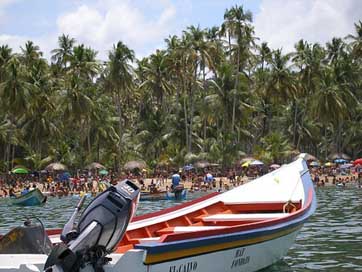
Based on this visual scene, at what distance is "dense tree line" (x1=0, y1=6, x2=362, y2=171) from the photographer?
6128 centimetres

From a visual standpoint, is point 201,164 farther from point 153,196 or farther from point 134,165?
point 153,196

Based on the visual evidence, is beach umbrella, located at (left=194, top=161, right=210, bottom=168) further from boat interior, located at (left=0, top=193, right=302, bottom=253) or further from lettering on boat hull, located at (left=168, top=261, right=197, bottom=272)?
lettering on boat hull, located at (left=168, top=261, right=197, bottom=272)

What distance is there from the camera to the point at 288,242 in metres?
14.4

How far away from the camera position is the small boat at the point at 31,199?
38.3 m

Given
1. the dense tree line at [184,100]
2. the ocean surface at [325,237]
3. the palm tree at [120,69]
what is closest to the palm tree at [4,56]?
the dense tree line at [184,100]

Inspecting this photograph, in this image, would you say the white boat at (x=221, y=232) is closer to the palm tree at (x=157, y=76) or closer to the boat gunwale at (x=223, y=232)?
the boat gunwale at (x=223, y=232)

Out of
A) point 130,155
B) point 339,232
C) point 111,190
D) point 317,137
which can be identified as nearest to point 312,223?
point 339,232

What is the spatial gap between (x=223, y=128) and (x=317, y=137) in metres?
14.8

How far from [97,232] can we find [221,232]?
2782 millimetres

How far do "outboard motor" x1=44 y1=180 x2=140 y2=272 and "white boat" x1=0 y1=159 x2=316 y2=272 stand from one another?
0.64 ft

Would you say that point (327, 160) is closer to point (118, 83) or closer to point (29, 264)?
point (118, 83)

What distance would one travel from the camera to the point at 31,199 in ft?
126

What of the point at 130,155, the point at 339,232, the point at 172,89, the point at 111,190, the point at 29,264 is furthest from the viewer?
the point at 172,89

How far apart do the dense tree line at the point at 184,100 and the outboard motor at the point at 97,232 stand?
48.6 metres
